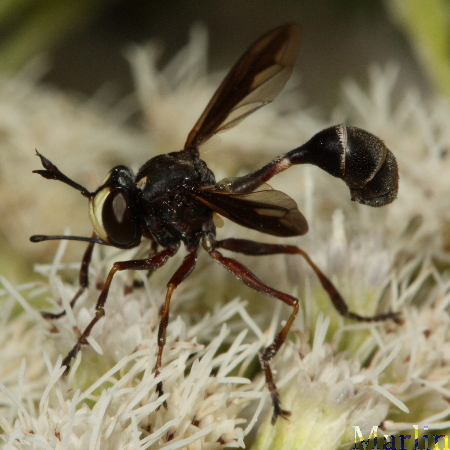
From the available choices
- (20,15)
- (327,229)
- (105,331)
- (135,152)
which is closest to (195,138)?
(327,229)

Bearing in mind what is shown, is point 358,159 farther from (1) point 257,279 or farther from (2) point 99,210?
(2) point 99,210

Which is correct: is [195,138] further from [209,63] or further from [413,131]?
[209,63]

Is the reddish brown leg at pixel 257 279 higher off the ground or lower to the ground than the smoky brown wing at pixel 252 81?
lower

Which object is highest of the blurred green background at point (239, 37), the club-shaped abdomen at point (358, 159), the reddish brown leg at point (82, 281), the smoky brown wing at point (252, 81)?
the blurred green background at point (239, 37)

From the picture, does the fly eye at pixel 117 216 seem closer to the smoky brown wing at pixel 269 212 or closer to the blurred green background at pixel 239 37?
the smoky brown wing at pixel 269 212

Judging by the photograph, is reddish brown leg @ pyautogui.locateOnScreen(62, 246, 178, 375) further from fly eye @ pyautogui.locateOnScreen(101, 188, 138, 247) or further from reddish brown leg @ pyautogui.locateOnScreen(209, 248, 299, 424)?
reddish brown leg @ pyautogui.locateOnScreen(209, 248, 299, 424)

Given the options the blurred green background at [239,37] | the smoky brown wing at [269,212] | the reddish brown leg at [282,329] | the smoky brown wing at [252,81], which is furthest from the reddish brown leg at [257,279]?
the blurred green background at [239,37]

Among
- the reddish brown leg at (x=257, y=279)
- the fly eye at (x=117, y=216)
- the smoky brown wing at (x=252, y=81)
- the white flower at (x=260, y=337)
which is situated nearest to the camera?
the white flower at (x=260, y=337)
